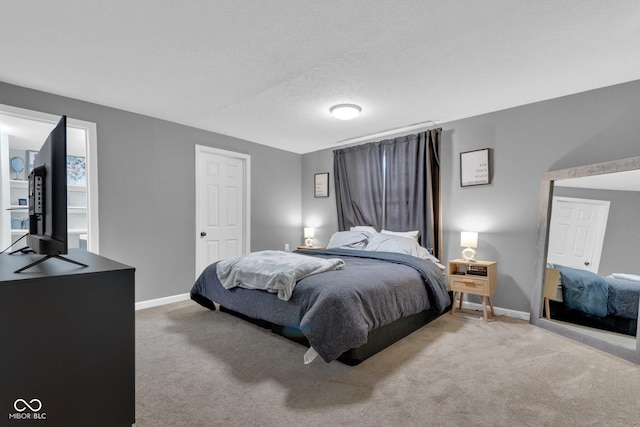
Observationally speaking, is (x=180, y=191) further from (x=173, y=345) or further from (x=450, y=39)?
(x=450, y=39)

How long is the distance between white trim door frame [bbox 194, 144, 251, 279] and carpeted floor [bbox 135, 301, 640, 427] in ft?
5.47

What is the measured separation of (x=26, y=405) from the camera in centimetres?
102

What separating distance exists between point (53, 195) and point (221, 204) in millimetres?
3410

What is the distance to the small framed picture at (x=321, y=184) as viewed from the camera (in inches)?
211

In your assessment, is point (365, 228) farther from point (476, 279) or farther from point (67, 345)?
point (67, 345)

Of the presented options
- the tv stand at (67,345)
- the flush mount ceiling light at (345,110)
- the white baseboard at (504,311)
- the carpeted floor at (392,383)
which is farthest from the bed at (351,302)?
the flush mount ceiling light at (345,110)

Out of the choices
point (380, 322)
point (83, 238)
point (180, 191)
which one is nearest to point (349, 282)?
point (380, 322)

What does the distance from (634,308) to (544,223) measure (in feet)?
3.25

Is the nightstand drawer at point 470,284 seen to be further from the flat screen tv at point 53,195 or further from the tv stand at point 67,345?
the flat screen tv at point 53,195

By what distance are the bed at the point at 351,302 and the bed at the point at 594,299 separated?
41.3 inches

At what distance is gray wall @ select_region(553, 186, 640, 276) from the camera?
2.54 m

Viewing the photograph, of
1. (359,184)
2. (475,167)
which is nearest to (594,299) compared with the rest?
(475,167)

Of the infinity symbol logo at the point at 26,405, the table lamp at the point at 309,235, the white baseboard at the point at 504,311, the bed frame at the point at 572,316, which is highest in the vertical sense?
the table lamp at the point at 309,235

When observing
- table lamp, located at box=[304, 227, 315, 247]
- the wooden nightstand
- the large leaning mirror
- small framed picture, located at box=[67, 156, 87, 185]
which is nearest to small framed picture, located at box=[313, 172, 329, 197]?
table lamp, located at box=[304, 227, 315, 247]
